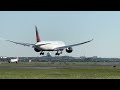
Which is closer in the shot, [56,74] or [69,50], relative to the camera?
[56,74]

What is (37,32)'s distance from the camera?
414ft

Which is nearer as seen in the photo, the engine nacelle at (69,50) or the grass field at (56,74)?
the grass field at (56,74)

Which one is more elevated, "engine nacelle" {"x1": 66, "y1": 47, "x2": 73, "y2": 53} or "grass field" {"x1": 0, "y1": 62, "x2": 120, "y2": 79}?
"engine nacelle" {"x1": 66, "y1": 47, "x2": 73, "y2": 53}

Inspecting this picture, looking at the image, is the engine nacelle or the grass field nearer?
the grass field

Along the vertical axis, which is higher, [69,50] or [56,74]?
[69,50]

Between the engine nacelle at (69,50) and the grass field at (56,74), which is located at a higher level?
the engine nacelle at (69,50)
